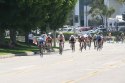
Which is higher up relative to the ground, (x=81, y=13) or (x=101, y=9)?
(x=81, y=13)

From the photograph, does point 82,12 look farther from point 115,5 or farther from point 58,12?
point 58,12

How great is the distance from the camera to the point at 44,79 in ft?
61.3

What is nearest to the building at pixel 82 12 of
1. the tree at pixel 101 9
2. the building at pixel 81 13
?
the building at pixel 81 13

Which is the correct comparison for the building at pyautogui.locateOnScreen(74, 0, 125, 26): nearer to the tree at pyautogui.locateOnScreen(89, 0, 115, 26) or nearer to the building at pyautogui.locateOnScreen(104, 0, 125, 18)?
the building at pyautogui.locateOnScreen(104, 0, 125, 18)

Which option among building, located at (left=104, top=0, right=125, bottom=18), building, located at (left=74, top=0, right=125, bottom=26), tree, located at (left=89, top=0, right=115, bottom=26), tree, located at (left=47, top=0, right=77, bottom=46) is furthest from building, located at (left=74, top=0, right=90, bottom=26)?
tree, located at (left=47, top=0, right=77, bottom=46)

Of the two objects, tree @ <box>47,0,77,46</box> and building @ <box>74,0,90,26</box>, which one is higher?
building @ <box>74,0,90,26</box>

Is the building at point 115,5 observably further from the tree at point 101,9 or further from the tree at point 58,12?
the tree at point 58,12

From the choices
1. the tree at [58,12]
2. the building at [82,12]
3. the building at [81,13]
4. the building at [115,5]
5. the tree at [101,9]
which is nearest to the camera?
the tree at [58,12]

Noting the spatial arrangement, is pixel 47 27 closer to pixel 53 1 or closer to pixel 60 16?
pixel 60 16

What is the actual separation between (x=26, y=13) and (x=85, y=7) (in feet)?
303

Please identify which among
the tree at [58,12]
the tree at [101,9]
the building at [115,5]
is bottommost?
the tree at [58,12]

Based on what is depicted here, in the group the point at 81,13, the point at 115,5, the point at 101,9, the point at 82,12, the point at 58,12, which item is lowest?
the point at 58,12

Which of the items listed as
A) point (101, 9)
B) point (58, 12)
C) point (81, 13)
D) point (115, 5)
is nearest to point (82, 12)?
point (81, 13)

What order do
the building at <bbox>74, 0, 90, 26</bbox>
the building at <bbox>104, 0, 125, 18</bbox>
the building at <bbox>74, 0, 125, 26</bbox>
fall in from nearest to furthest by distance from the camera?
the building at <bbox>74, 0, 125, 26</bbox> < the building at <bbox>74, 0, 90, 26</bbox> < the building at <bbox>104, 0, 125, 18</bbox>
